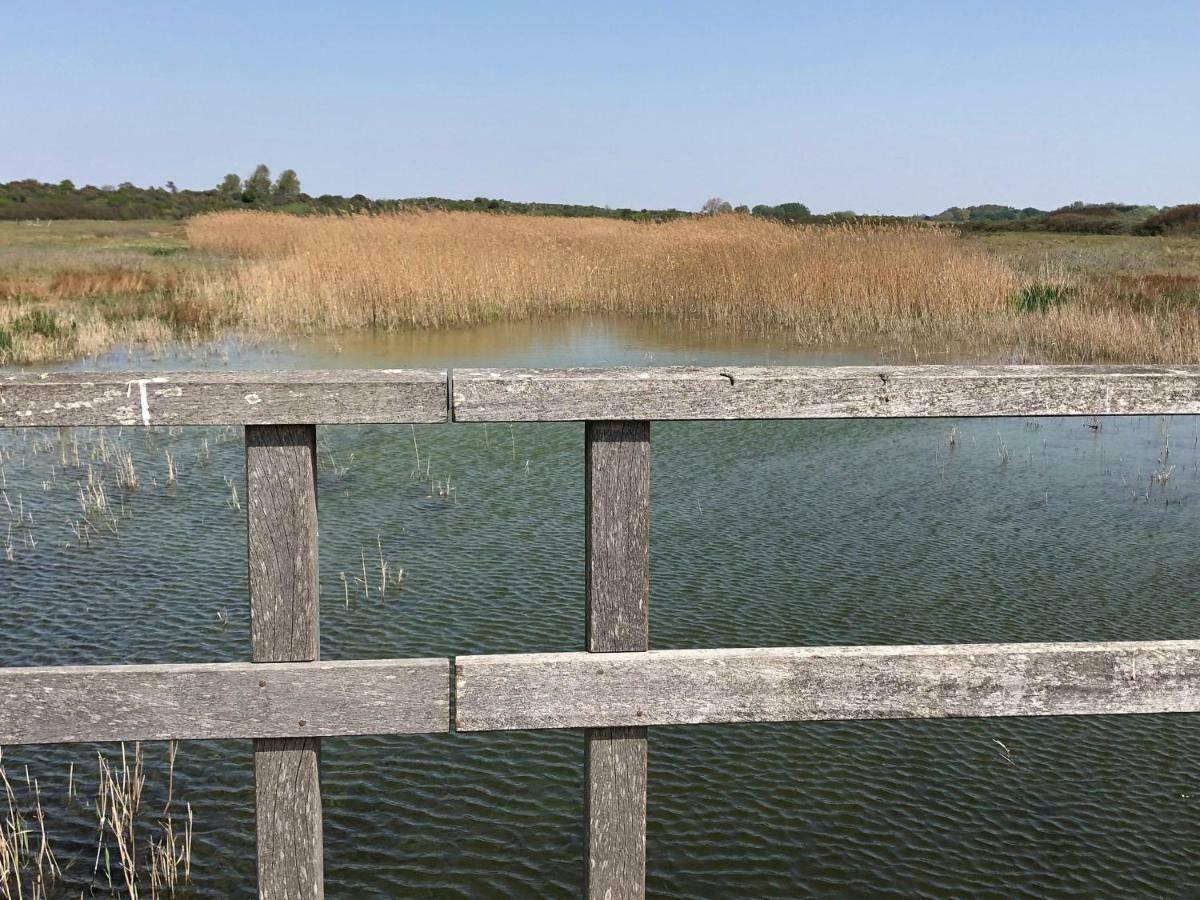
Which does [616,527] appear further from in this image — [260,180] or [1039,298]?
[260,180]

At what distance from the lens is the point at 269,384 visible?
2.34 metres

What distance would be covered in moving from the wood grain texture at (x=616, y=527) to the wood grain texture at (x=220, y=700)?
353 millimetres

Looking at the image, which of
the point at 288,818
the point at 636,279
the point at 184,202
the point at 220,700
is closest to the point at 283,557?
the point at 220,700

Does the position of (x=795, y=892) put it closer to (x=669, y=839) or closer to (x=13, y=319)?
(x=669, y=839)

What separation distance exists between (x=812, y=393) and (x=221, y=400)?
119cm

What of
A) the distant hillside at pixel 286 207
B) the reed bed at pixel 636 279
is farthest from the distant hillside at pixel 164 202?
the reed bed at pixel 636 279

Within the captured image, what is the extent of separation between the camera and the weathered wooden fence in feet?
7.79

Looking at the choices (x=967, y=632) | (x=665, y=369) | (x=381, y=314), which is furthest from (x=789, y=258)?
(x=665, y=369)

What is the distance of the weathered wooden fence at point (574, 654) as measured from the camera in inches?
93.4

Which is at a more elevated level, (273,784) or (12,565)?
(273,784)

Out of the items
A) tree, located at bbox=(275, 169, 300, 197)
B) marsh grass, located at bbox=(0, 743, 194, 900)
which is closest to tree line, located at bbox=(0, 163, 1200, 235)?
tree, located at bbox=(275, 169, 300, 197)

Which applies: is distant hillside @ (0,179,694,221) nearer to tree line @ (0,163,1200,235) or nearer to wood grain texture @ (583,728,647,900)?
tree line @ (0,163,1200,235)

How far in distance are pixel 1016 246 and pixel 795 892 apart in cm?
3992

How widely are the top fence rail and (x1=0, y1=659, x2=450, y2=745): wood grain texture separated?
518mm
